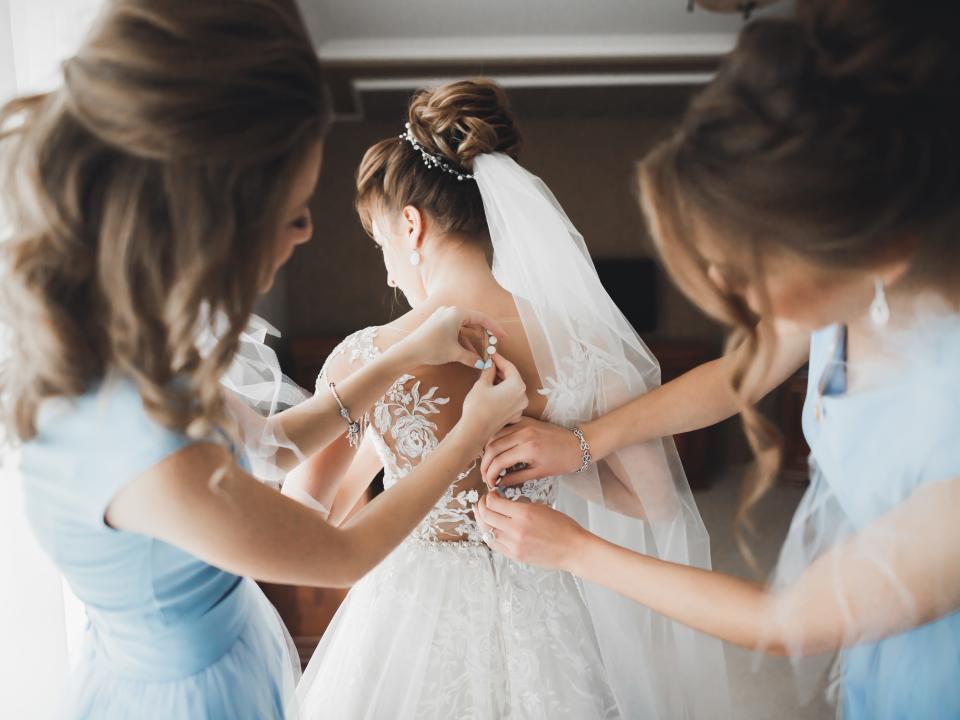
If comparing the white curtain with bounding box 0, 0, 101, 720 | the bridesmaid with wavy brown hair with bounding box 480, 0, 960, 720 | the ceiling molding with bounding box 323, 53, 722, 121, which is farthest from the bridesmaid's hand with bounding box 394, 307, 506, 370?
the ceiling molding with bounding box 323, 53, 722, 121

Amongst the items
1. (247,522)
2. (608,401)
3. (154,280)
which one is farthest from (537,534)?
(154,280)

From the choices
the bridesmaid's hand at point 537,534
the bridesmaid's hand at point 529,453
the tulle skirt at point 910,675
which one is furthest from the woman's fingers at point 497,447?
the tulle skirt at point 910,675

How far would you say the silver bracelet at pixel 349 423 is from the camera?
3.54 feet

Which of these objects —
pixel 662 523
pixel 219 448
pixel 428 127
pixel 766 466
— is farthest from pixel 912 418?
pixel 428 127

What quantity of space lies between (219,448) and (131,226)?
24 cm

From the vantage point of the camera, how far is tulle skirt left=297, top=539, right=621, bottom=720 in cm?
122

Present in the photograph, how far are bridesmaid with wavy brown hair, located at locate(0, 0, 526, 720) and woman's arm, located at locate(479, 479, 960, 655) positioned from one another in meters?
0.42

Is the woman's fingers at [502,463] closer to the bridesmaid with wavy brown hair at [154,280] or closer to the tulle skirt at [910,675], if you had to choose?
the bridesmaid with wavy brown hair at [154,280]

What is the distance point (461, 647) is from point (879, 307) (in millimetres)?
899

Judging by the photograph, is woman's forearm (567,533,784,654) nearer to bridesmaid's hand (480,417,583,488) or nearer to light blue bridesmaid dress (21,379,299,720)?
bridesmaid's hand (480,417,583,488)

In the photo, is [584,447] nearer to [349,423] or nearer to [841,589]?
[349,423]

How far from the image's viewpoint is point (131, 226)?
65 centimetres

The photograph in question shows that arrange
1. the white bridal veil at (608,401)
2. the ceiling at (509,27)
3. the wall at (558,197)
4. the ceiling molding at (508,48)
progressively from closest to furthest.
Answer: the white bridal veil at (608,401)
the ceiling at (509,27)
the ceiling molding at (508,48)
the wall at (558,197)

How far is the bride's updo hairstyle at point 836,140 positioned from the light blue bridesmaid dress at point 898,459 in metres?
0.15
